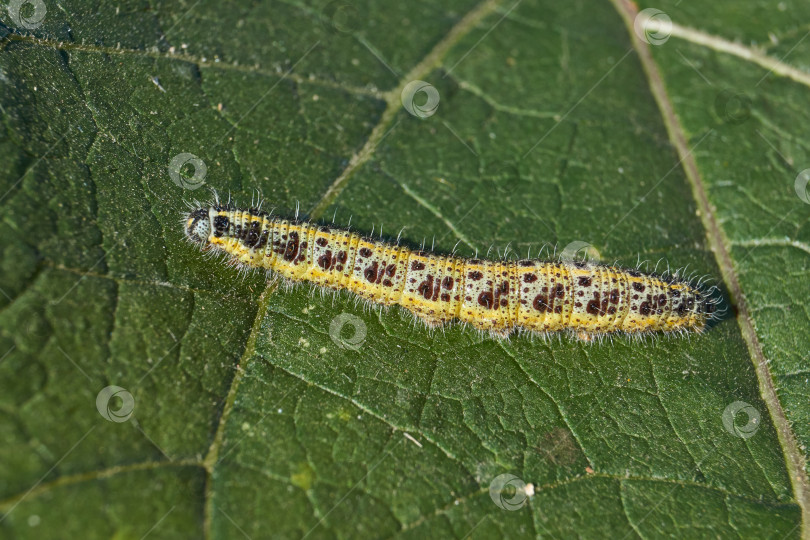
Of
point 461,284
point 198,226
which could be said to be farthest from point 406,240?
point 198,226

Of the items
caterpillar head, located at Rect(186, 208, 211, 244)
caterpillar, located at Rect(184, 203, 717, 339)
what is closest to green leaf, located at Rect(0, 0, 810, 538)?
caterpillar head, located at Rect(186, 208, 211, 244)

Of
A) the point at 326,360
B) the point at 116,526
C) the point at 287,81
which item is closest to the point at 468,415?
the point at 326,360

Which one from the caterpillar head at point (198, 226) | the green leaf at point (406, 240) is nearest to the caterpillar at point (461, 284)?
the caterpillar head at point (198, 226)

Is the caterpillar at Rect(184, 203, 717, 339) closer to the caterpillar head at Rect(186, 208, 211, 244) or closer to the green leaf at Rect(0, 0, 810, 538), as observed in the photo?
the caterpillar head at Rect(186, 208, 211, 244)

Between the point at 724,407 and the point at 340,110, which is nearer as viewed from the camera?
the point at 724,407

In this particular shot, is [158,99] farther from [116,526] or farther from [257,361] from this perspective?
[116,526]
